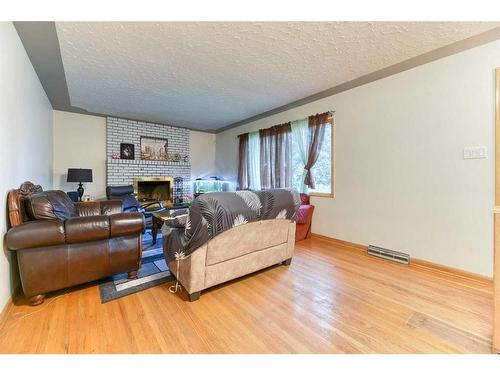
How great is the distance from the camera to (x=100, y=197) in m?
4.66

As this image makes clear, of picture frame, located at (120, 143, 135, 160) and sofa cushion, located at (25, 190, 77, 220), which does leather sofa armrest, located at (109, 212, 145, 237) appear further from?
picture frame, located at (120, 143, 135, 160)

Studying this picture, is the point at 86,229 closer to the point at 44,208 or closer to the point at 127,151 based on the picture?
the point at 44,208

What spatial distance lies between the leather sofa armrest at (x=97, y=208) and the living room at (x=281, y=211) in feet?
0.10

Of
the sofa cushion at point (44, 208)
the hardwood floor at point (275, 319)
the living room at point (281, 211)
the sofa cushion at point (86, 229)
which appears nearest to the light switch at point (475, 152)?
the living room at point (281, 211)

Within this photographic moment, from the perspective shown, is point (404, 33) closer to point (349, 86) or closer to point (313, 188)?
point (349, 86)

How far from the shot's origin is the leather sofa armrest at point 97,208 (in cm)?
246

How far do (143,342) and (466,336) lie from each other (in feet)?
6.71

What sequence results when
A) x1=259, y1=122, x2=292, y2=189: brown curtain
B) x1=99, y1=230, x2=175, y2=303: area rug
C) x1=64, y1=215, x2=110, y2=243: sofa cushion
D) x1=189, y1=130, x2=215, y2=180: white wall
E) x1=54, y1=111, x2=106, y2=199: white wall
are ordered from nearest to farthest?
1. x1=64, y1=215, x2=110, y2=243: sofa cushion
2. x1=99, y1=230, x2=175, y2=303: area rug
3. x1=259, y1=122, x2=292, y2=189: brown curtain
4. x1=54, y1=111, x2=106, y2=199: white wall
5. x1=189, y1=130, x2=215, y2=180: white wall

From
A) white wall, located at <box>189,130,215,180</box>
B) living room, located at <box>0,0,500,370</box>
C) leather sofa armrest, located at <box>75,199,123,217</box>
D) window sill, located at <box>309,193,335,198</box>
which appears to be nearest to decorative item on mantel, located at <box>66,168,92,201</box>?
living room, located at <box>0,0,500,370</box>

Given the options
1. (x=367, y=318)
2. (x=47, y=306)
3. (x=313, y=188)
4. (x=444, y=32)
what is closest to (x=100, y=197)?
(x=47, y=306)

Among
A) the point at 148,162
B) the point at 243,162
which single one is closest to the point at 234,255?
the point at 243,162

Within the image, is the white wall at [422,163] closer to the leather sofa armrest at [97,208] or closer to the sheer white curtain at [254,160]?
the sheer white curtain at [254,160]

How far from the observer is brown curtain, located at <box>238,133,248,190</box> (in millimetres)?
5074

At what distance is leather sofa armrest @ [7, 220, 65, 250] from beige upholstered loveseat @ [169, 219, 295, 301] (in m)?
0.90
